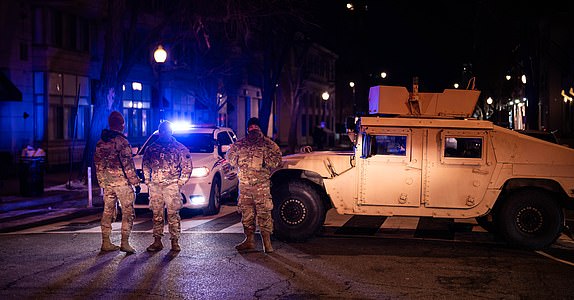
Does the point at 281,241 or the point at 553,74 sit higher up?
the point at 553,74

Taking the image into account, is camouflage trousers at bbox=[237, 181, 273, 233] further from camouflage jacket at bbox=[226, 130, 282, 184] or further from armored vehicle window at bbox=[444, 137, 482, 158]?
armored vehicle window at bbox=[444, 137, 482, 158]

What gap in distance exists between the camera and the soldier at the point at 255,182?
9.65 meters

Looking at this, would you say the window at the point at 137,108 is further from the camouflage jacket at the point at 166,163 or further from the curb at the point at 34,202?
the camouflage jacket at the point at 166,163

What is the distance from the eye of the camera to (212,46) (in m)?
37.1

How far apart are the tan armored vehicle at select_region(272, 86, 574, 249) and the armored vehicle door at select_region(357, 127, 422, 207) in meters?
0.02

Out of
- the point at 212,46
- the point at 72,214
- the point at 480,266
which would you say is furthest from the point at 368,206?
the point at 212,46

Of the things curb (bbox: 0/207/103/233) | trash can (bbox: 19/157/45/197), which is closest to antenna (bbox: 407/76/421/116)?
curb (bbox: 0/207/103/233)

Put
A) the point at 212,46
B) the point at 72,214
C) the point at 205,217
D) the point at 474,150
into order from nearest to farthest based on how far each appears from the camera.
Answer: the point at 474,150, the point at 205,217, the point at 72,214, the point at 212,46

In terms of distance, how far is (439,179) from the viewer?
34.1ft

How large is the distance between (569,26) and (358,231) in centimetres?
2720

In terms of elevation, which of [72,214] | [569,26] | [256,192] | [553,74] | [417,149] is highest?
[569,26]

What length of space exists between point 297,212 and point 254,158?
1372 millimetres

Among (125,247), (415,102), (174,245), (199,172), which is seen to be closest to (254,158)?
(174,245)

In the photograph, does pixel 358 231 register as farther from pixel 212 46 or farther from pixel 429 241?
pixel 212 46
